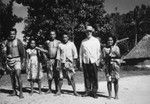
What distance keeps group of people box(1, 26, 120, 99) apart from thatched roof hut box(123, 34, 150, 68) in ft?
96.8

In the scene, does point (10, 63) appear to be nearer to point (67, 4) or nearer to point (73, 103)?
point (73, 103)

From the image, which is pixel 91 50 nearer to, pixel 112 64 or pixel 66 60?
pixel 112 64

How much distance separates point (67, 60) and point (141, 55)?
30.8 metres

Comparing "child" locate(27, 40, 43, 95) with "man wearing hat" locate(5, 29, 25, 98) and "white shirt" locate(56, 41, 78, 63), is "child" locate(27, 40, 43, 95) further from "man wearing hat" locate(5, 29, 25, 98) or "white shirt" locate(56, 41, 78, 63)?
"white shirt" locate(56, 41, 78, 63)

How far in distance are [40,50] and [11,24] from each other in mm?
21291

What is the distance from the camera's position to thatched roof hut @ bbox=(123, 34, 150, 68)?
37.4m

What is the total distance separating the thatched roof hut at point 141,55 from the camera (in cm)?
3736

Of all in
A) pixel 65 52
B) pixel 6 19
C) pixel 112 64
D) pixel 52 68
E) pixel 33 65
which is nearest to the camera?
pixel 112 64

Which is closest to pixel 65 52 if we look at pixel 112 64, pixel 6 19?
pixel 112 64

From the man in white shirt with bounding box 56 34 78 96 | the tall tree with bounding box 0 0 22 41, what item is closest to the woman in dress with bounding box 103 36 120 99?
the man in white shirt with bounding box 56 34 78 96

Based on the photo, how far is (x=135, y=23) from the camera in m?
57.5

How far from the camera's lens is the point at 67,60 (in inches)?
350

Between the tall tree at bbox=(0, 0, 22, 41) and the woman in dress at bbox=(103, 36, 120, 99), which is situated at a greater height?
the tall tree at bbox=(0, 0, 22, 41)

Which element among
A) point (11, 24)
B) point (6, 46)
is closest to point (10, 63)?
point (6, 46)
